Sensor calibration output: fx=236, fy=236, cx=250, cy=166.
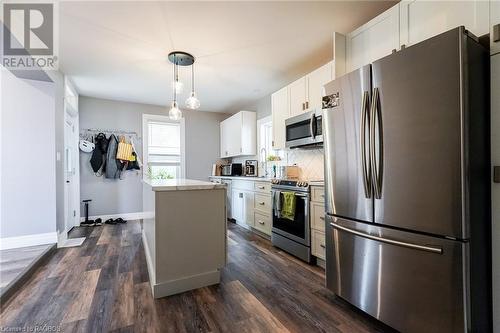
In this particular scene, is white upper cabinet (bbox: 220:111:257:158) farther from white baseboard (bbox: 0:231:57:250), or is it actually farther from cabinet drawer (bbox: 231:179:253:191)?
white baseboard (bbox: 0:231:57:250)

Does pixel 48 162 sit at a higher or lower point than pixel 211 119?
lower

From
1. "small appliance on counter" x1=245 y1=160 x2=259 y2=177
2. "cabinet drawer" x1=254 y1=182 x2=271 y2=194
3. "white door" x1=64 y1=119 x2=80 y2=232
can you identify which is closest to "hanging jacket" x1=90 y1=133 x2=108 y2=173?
"white door" x1=64 y1=119 x2=80 y2=232

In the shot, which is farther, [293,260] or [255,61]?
[255,61]

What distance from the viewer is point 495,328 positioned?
4.32 feet

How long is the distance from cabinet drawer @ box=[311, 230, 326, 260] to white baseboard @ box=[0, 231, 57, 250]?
11.0ft

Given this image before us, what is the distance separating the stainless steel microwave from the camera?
2.74 meters

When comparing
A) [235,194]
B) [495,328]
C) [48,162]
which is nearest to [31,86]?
[48,162]

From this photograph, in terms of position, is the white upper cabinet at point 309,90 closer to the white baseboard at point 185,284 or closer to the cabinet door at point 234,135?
the cabinet door at point 234,135

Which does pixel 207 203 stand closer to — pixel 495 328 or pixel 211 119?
pixel 495 328


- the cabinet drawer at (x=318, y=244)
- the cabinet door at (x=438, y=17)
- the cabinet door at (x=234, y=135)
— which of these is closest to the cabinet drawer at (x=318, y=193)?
the cabinet drawer at (x=318, y=244)

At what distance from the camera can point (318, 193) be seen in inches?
99.1

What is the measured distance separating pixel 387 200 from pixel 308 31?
6.11 feet

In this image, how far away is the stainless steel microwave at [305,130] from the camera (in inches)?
108

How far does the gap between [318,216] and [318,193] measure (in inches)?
9.7
